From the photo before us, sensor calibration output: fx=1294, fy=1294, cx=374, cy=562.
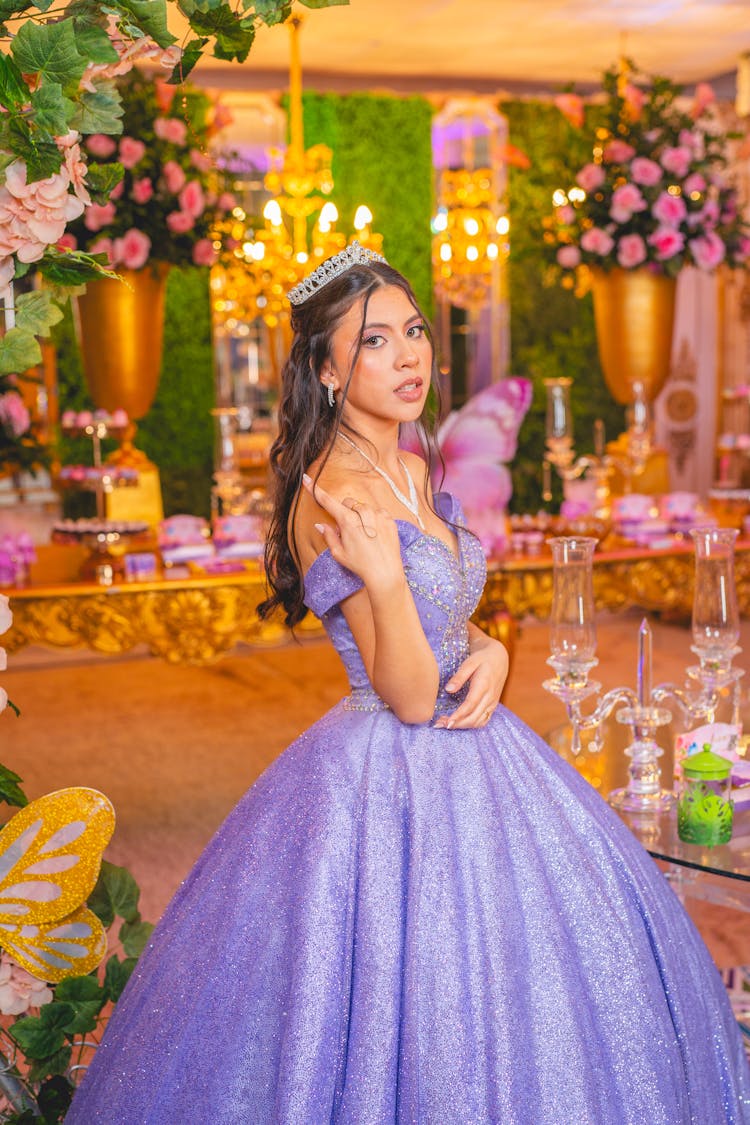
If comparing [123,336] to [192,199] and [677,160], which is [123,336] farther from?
[677,160]

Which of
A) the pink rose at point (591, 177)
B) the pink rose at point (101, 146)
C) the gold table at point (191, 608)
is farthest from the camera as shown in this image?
the pink rose at point (591, 177)

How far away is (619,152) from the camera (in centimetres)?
495

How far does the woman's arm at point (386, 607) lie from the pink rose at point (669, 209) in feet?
11.2

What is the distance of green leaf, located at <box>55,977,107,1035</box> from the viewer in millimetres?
1838

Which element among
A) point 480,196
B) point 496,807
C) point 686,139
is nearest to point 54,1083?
point 496,807

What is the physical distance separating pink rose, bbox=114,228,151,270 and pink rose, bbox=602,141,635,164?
1.81 meters

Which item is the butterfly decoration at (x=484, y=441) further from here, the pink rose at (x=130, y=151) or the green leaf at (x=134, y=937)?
the green leaf at (x=134, y=937)

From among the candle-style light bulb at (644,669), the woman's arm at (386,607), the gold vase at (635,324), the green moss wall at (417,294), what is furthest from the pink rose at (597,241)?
the woman's arm at (386,607)

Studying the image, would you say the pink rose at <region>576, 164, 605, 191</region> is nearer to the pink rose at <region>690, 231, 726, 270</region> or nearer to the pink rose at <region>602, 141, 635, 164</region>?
the pink rose at <region>602, 141, 635, 164</region>

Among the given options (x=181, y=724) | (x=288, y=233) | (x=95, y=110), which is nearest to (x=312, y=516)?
(x=95, y=110)

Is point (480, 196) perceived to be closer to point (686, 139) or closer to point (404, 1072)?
point (686, 139)

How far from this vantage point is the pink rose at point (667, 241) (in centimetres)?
490

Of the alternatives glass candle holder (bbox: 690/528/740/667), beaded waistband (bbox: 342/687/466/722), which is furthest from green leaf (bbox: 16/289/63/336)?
glass candle holder (bbox: 690/528/740/667)

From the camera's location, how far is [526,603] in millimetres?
4254
